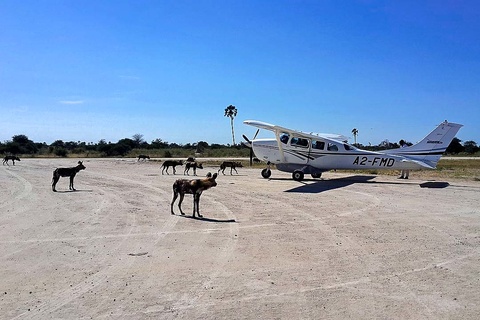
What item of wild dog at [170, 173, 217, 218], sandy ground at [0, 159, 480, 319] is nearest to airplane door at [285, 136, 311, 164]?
→ sandy ground at [0, 159, 480, 319]

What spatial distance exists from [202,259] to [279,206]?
286 inches

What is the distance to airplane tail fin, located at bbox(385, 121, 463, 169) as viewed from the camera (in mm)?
23578

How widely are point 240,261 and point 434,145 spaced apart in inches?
753

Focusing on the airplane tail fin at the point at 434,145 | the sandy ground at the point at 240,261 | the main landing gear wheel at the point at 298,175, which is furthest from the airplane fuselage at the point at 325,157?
the sandy ground at the point at 240,261

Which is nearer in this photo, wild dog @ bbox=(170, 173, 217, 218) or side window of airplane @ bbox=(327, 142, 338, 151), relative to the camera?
wild dog @ bbox=(170, 173, 217, 218)

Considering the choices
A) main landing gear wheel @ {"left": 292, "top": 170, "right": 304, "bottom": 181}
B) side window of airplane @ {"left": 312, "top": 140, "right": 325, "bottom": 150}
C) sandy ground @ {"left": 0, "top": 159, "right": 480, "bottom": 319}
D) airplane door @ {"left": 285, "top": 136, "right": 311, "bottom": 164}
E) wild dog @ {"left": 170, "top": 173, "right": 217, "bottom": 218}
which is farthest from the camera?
airplane door @ {"left": 285, "top": 136, "right": 311, "bottom": 164}

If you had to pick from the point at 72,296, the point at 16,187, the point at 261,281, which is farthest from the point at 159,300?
the point at 16,187

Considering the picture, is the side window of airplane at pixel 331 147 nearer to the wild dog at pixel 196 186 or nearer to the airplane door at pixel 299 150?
the airplane door at pixel 299 150

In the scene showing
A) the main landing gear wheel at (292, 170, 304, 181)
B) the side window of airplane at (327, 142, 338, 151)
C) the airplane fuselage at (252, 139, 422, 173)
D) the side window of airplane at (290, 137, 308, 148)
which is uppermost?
the side window of airplane at (290, 137, 308, 148)

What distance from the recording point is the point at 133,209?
14109mm

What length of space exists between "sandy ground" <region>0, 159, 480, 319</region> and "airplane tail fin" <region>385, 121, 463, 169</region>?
9.30 metres

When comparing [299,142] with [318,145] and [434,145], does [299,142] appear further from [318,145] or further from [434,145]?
[434,145]

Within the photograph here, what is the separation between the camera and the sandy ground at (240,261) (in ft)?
18.6

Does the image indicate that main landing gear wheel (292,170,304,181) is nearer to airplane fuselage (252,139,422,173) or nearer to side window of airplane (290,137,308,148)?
airplane fuselage (252,139,422,173)
